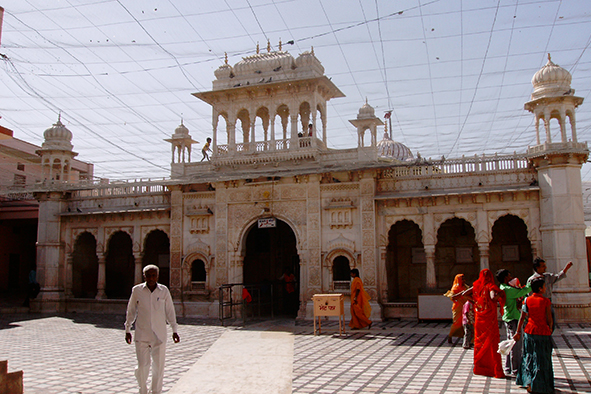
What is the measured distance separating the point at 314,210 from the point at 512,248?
7253mm

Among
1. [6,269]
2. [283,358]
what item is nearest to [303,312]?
[283,358]

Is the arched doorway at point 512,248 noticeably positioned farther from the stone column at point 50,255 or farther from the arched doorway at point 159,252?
the stone column at point 50,255

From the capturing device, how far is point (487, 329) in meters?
8.10

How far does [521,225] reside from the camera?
17984 mm

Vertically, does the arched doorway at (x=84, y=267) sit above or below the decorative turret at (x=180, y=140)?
below

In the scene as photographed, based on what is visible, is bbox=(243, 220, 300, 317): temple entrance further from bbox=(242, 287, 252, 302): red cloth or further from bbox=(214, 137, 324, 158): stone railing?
bbox=(214, 137, 324, 158): stone railing

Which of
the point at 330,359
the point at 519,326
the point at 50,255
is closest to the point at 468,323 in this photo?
the point at 330,359

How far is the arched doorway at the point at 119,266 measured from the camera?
78.6ft

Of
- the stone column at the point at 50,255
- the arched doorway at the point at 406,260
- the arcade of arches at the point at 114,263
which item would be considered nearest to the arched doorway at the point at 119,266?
the arcade of arches at the point at 114,263

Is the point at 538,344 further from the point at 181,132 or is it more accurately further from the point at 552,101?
the point at 181,132

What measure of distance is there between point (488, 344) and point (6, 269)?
26650 mm

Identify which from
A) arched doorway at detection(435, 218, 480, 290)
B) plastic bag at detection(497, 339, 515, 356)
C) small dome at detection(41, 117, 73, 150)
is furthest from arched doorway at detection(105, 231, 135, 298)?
plastic bag at detection(497, 339, 515, 356)

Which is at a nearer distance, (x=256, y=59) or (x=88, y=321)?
(x=88, y=321)

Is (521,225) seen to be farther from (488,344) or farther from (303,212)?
(488,344)
